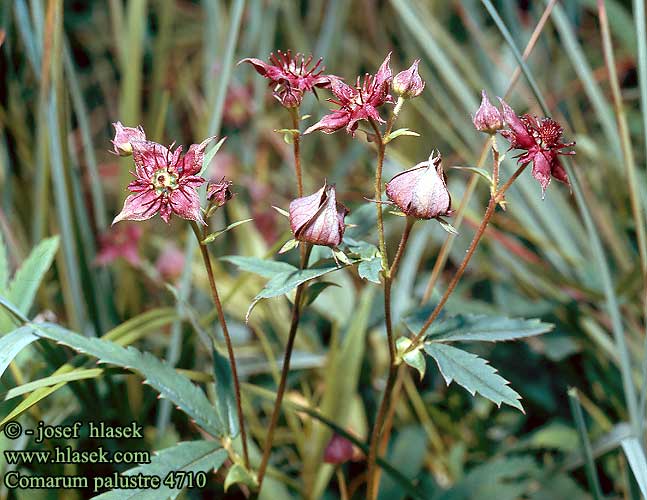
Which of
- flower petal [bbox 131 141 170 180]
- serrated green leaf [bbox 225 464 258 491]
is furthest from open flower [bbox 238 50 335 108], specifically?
serrated green leaf [bbox 225 464 258 491]

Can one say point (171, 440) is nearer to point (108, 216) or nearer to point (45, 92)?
point (45, 92)

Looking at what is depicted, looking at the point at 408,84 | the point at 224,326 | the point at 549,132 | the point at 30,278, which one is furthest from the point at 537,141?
the point at 30,278

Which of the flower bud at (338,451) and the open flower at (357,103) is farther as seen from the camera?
the flower bud at (338,451)

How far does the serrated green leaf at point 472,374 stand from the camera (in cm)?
60

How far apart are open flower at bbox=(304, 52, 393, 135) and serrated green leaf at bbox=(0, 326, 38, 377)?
341 millimetres

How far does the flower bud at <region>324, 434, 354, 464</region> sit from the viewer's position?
2.82ft

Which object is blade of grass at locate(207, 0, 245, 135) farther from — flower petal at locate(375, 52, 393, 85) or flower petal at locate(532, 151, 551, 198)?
flower petal at locate(532, 151, 551, 198)

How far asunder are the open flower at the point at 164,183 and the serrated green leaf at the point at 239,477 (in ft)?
0.86

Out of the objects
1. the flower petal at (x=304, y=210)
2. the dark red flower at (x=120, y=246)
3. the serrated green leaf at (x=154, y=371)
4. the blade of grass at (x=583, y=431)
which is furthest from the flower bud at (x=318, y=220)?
the dark red flower at (x=120, y=246)

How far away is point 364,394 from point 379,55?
1022 mm

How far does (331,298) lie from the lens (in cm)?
121

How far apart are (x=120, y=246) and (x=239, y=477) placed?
0.67m

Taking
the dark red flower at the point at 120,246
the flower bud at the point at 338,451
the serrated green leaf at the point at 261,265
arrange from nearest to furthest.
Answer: the serrated green leaf at the point at 261,265
the flower bud at the point at 338,451
the dark red flower at the point at 120,246

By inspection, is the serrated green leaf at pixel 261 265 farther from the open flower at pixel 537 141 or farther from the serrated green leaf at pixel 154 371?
the open flower at pixel 537 141
